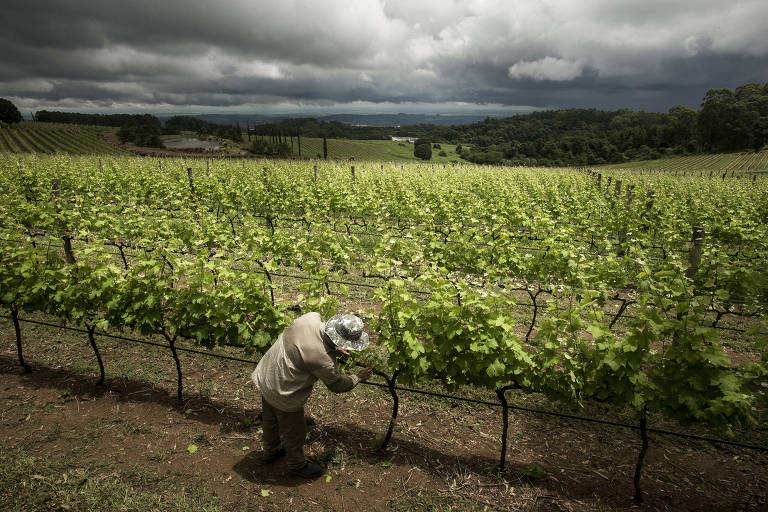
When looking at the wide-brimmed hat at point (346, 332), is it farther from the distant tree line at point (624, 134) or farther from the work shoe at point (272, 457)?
the distant tree line at point (624, 134)

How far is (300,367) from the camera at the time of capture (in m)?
3.66

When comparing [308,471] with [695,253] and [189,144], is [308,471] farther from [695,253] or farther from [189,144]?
[189,144]

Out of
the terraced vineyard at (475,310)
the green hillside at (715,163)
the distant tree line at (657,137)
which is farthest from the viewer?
the distant tree line at (657,137)

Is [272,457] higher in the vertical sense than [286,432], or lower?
lower

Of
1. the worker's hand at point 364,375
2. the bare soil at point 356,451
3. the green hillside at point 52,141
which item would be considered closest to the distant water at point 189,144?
the green hillside at point 52,141

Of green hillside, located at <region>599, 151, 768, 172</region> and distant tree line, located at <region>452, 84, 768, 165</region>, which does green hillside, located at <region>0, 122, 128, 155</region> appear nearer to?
distant tree line, located at <region>452, 84, 768, 165</region>

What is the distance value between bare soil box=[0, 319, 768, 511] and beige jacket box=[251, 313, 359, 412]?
43.9 inches

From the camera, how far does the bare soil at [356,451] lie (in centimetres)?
403

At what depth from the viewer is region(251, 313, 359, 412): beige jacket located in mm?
3578

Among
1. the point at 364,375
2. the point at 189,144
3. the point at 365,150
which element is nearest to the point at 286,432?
the point at 364,375

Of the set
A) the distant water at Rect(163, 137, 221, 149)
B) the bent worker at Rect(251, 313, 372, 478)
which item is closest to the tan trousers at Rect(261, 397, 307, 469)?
the bent worker at Rect(251, 313, 372, 478)

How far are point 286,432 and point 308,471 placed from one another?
55cm

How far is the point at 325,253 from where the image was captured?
8.26 metres

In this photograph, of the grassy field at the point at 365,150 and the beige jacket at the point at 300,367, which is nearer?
the beige jacket at the point at 300,367
